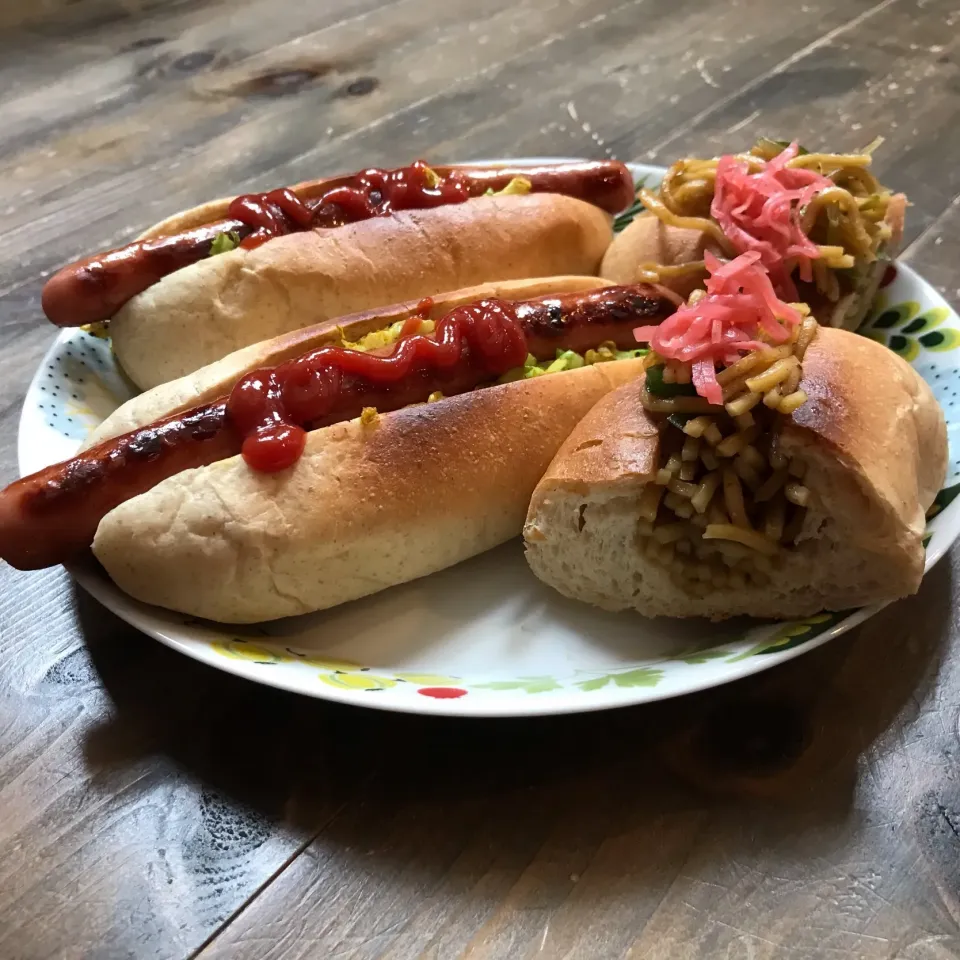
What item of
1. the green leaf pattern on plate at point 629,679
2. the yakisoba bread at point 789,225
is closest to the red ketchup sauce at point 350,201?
the yakisoba bread at point 789,225

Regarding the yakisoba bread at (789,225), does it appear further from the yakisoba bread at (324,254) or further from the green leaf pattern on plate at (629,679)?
the green leaf pattern on plate at (629,679)

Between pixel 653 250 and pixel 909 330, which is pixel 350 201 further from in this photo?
pixel 909 330

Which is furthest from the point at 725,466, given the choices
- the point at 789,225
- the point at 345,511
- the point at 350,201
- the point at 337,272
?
the point at 350,201

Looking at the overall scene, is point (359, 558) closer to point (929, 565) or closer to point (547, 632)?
point (547, 632)

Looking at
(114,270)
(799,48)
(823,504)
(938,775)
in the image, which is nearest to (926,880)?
(938,775)

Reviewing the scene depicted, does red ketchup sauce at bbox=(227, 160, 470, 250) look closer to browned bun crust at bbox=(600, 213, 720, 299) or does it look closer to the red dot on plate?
browned bun crust at bbox=(600, 213, 720, 299)

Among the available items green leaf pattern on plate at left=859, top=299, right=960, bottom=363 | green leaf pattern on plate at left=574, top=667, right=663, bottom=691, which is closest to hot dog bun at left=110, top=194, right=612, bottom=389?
green leaf pattern on plate at left=859, top=299, right=960, bottom=363
